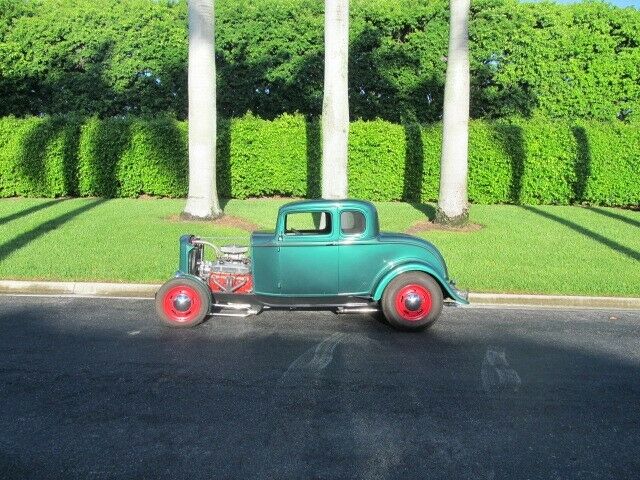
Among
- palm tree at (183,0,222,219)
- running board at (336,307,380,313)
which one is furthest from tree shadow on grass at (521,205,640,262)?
palm tree at (183,0,222,219)

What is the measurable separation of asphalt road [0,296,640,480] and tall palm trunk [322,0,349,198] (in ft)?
19.7

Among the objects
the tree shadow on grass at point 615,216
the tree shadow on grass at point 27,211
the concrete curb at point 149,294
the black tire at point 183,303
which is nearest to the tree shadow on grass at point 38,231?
the tree shadow on grass at point 27,211

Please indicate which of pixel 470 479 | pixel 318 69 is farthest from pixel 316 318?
pixel 318 69

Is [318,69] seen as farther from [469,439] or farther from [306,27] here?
[469,439]

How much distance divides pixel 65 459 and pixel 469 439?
275cm

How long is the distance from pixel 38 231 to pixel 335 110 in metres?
6.76

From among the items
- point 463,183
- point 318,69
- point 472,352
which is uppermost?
point 318,69

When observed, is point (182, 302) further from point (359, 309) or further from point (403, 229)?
point (403, 229)

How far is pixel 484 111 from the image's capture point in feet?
85.9

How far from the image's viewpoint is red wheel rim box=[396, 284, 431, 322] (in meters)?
7.15

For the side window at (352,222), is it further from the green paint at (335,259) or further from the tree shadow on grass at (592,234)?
the tree shadow on grass at (592,234)

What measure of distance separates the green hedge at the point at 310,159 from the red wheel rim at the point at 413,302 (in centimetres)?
1209

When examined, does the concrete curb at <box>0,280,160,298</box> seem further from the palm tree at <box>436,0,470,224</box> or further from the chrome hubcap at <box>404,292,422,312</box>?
the palm tree at <box>436,0,470,224</box>

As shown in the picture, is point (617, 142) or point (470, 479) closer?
point (470, 479)
